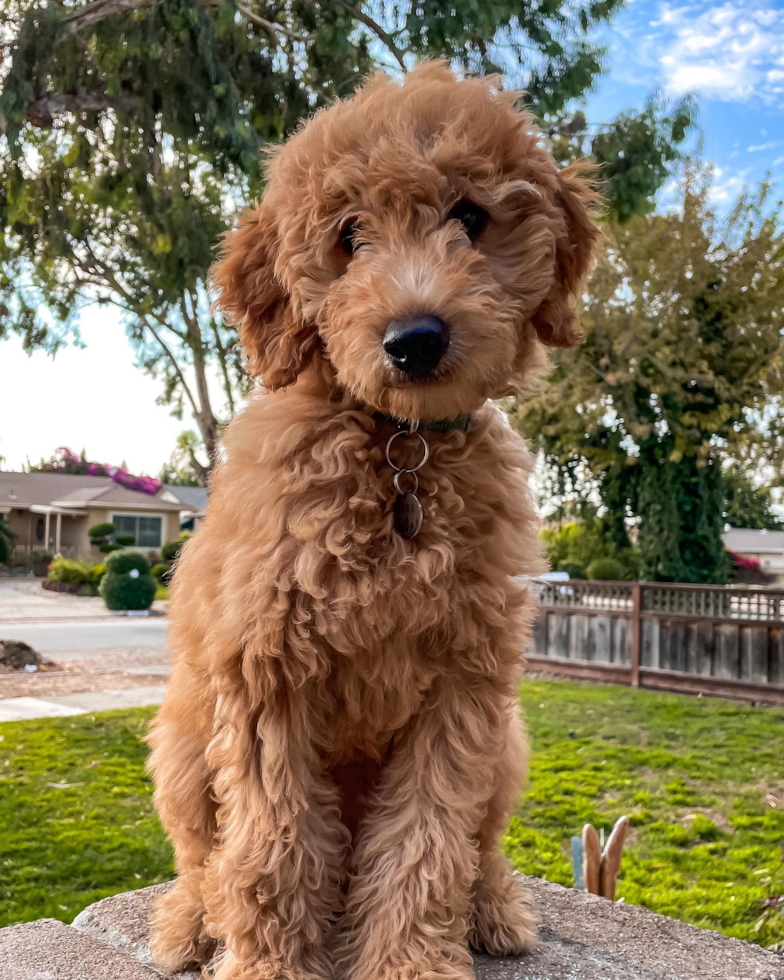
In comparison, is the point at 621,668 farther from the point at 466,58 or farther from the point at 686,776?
the point at 466,58

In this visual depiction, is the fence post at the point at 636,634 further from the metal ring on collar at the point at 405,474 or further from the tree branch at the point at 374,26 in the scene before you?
the metal ring on collar at the point at 405,474

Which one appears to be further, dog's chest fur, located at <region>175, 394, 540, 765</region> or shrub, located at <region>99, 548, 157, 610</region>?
shrub, located at <region>99, 548, 157, 610</region>

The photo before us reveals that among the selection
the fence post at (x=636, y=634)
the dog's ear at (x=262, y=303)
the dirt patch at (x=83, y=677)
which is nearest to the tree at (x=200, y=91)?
the dog's ear at (x=262, y=303)

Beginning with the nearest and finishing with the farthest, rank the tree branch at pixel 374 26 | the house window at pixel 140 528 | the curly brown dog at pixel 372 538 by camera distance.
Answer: the curly brown dog at pixel 372 538
the tree branch at pixel 374 26
the house window at pixel 140 528

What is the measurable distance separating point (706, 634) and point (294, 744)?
13880 mm

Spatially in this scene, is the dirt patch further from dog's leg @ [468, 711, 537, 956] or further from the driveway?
dog's leg @ [468, 711, 537, 956]

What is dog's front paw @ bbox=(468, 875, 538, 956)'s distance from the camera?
2648mm

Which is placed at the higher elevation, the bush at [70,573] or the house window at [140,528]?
the house window at [140,528]

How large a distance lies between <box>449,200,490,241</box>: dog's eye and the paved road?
17.3 metres

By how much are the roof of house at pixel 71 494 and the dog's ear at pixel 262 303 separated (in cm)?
4020

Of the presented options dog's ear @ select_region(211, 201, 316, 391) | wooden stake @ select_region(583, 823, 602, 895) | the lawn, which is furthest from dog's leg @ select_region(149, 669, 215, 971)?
the lawn

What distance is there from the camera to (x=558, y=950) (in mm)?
2729

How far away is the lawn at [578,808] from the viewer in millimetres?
6594

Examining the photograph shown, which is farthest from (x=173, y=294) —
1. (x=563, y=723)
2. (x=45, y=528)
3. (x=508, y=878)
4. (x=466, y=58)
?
(x=45, y=528)
